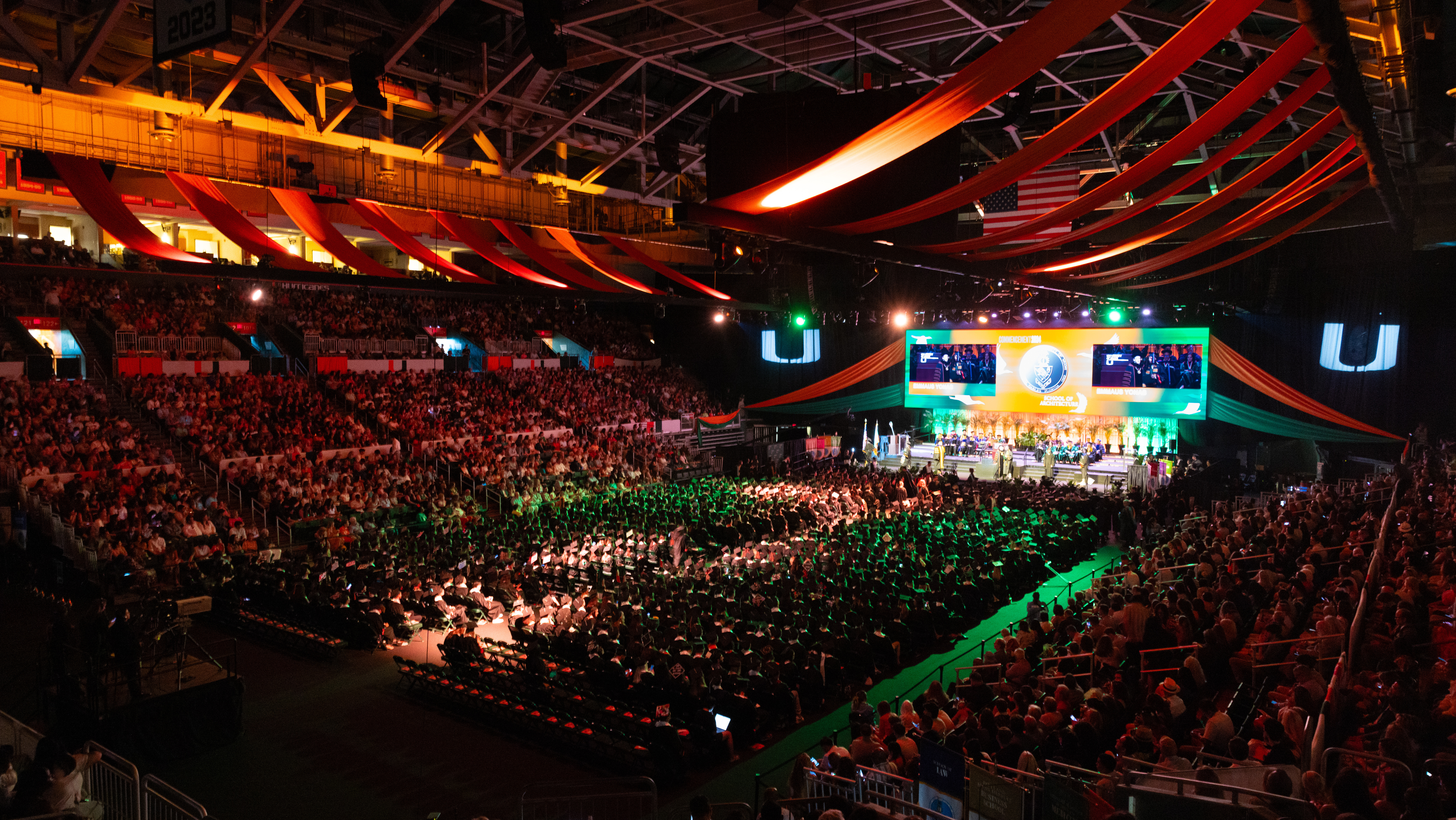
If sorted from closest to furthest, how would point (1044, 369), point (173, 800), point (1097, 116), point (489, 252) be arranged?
point (1097, 116)
point (173, 800)
point (489, 252)
point (1044, 369)

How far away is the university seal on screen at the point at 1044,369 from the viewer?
918 inches

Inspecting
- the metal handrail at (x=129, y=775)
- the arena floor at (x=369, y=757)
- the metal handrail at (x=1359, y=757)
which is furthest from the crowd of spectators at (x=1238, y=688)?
the metal handrail at (x=129, y=775)

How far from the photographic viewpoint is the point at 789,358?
29.2 m

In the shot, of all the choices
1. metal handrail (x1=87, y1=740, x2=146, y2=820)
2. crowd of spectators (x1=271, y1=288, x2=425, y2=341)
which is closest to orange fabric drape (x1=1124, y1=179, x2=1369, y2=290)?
metal handrail (x1=87, y1=740, x2=146, y2=820)

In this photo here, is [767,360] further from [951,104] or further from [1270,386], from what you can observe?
[951,104]

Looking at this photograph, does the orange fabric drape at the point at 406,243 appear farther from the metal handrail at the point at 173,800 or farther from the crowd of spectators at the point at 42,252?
the metal handrail at the point at 173,800

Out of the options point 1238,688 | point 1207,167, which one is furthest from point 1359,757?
point 1207,167

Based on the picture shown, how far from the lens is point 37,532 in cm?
1333

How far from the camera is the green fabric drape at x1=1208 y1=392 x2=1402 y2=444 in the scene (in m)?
19.9

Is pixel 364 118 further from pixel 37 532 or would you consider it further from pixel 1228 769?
pixel 1228 769

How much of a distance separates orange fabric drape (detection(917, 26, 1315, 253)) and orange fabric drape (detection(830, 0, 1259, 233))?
302 mm

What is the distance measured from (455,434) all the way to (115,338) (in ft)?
23.5

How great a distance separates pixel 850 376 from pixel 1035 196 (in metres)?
14.5

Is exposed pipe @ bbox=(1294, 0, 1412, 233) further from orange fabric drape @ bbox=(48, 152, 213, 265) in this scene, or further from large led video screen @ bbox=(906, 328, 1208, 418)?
large led video screen @ bbox=(906, 328, 1208, 418)
